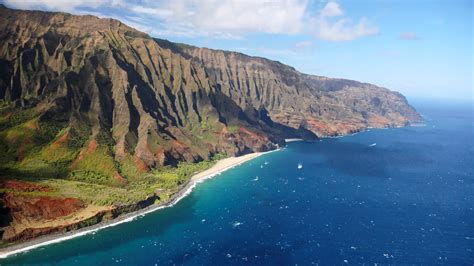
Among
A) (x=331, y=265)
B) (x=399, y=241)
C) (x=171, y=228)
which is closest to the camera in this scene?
(x=331, y=265)

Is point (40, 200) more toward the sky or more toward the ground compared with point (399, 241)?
more toward the sky

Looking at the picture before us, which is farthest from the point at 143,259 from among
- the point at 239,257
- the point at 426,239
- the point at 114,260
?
the point at 426,239

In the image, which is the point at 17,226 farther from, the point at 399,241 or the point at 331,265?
the point at 399,241

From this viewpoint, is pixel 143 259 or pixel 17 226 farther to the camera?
pixel 17 226

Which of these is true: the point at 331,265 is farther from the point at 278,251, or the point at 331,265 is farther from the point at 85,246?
the point at 85,246

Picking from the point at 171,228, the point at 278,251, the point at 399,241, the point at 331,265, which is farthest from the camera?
the point at 171,228

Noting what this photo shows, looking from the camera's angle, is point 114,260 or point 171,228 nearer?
point 114,260

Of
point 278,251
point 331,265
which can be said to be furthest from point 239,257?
point 331,265

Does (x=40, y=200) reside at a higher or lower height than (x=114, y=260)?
higher

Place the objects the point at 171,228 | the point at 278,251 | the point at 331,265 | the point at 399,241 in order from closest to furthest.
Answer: the point at 331,265
the point at 278,251
the point at 399,241
the point at 171,228
